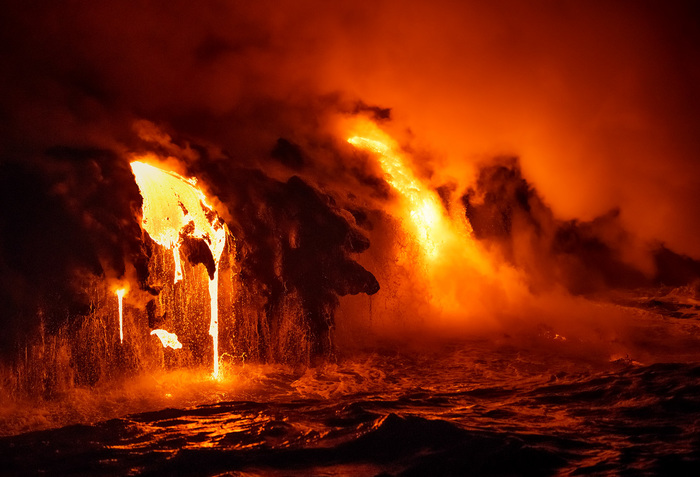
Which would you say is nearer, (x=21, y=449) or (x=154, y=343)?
(x=21, y=449)

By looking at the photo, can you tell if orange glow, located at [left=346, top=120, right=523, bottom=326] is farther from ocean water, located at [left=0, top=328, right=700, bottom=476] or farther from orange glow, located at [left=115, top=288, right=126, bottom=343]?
orange glow, located at [left=115, top=288, right=126, bottom=343]

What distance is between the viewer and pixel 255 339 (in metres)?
11.6

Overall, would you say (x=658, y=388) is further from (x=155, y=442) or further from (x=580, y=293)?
(x=580, y=293)

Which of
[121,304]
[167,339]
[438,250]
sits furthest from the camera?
[438,250]

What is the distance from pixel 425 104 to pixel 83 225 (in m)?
8.02

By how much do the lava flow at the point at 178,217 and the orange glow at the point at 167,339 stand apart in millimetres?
598

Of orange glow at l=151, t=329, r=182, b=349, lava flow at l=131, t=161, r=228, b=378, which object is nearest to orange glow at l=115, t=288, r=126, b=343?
orange glow at l=151, t=329, r=182, b=349

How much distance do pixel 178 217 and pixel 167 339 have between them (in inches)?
82.2

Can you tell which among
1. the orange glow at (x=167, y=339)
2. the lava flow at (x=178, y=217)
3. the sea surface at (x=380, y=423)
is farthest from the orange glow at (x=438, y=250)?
the orange glow at (x=167, y=339)

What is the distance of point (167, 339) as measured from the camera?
11148 millimetres

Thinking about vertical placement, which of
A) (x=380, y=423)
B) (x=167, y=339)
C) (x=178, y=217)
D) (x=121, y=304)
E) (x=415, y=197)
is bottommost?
(x=380, y=423)

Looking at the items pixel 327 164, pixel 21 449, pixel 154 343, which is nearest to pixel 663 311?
pixel 327 164

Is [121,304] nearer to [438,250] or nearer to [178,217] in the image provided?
[178,217]

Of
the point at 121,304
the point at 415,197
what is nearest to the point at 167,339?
the point at 121,304
